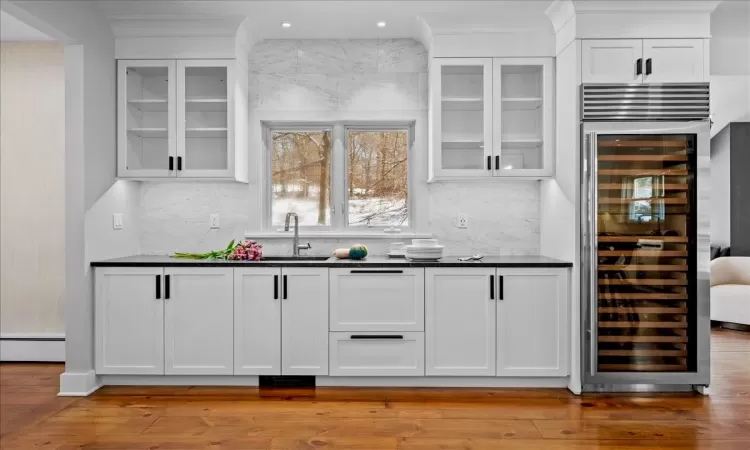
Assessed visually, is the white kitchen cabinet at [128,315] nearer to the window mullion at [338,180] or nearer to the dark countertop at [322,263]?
the dark countertop at [322,263]

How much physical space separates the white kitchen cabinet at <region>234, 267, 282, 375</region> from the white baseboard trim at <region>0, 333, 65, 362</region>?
1797mm

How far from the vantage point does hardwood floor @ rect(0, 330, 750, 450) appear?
2584 millimetres

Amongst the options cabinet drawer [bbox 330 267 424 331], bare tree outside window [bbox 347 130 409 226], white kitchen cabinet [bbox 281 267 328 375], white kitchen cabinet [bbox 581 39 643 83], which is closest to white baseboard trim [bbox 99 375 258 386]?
white kitchen cabinet [bbox 281 267 328 375]

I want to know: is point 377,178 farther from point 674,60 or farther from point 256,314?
point 674,60

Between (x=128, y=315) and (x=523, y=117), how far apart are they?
10.4 feet

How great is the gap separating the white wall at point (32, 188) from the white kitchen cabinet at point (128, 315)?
1.10 m

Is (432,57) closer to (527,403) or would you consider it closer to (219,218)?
(219,218)

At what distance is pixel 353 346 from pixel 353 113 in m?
1.85

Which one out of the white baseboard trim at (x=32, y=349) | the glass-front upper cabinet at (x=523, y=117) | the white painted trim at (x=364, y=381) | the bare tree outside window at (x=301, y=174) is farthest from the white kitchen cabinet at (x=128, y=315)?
the glass-front upper cabinet at (x=523, y=117)

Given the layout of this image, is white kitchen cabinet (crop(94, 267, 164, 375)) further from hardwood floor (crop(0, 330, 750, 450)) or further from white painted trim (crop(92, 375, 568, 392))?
hardwood floor (crop(0, 330, 750, 450))

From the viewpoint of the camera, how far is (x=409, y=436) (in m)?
2.65

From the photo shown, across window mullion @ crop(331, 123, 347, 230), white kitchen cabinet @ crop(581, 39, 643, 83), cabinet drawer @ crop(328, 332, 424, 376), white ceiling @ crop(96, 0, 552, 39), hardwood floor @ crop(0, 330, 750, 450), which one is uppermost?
white ceiling @ crop(96, 0, 552, 39)

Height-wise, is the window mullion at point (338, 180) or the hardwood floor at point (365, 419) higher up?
the window mullion at point (338, 180)

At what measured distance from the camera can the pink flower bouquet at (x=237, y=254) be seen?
349 centimetres
